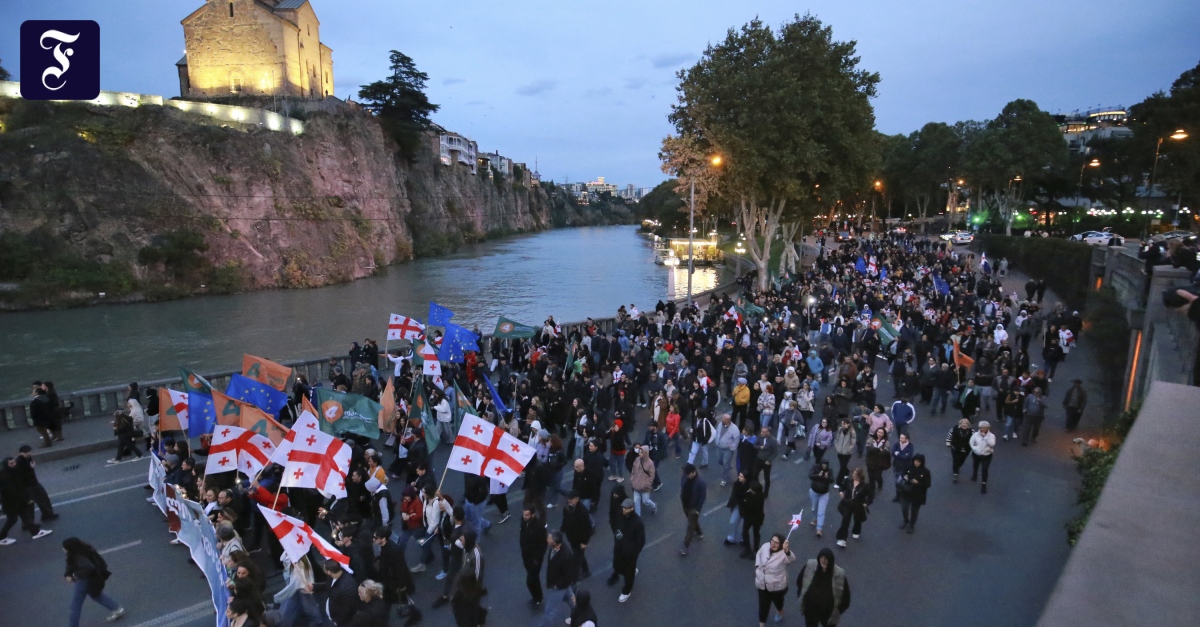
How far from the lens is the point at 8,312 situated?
35594mm

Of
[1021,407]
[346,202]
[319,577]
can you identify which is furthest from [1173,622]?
[346,202]

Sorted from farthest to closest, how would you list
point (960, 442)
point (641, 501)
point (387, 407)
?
point (387, 407)
point (960, 442)
point (641, 501)

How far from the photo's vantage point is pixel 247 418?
9.38 m

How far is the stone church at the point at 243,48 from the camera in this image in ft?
211

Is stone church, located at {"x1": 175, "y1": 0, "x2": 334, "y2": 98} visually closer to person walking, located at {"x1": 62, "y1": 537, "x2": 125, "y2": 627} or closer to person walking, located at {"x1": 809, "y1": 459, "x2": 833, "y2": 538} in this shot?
person walking, located at {"x1": 62, "y1": 537, "x2": 125, "y2": 627}

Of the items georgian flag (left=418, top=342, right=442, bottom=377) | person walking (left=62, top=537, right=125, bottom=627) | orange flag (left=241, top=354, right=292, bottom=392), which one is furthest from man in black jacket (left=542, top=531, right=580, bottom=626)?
orange flag (left=241, top=354, right=292, bottom=392)

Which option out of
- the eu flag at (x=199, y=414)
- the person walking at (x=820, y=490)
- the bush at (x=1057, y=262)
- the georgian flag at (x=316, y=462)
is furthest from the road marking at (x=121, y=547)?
the bush at (x=1057, y=262)

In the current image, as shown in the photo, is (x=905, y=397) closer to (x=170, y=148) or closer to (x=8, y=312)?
(x=8, y=312)

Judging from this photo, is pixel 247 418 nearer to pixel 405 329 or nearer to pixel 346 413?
pixel 346 413

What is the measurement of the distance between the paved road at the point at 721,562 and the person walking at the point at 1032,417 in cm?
111

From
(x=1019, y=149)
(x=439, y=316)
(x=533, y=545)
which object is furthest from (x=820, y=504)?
(x=1019, y=149)

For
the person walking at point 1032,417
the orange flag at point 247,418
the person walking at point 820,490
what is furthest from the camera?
the person walking at point 1032,417

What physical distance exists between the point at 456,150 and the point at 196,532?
114 metres

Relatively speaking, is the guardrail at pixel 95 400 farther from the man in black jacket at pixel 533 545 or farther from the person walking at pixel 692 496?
the person walking at pixel 692 496
